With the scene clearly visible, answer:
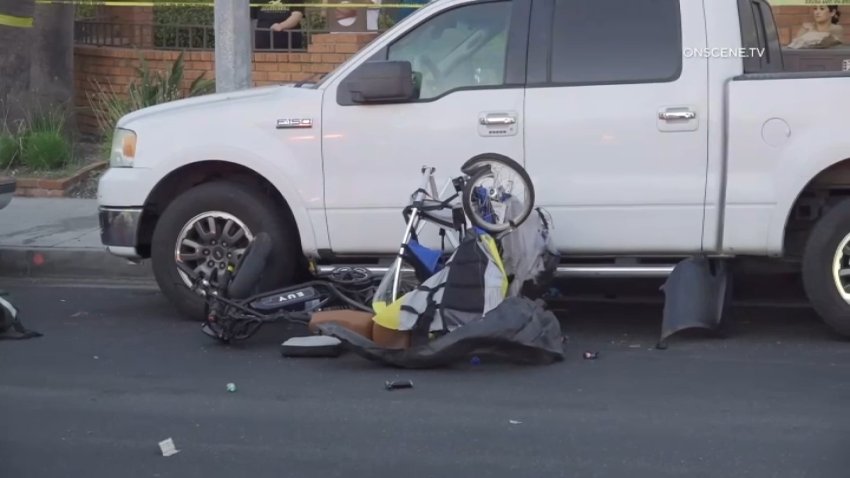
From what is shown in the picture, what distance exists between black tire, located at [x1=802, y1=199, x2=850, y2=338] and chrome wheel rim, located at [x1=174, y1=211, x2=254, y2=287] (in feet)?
10.7

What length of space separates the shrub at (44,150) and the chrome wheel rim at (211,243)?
16.6 ft

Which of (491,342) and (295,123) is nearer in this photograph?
(491,342)

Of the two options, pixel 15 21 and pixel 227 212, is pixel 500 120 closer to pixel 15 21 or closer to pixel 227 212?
pixel 227 212

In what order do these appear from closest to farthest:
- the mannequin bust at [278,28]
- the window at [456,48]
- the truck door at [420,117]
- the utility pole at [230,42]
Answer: the truck door at [420,117] < the window at [456,48] < the utility pole at [230,42] < the mannequin bust at [278,28]

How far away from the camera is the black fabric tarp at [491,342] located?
682 cm

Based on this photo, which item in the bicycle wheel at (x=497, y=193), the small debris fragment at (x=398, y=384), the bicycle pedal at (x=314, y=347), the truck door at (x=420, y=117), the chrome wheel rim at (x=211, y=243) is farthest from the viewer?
the chrome wheel rim at (x=211, y=243)

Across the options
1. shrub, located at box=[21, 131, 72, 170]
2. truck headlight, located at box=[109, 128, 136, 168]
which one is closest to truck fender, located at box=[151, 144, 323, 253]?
truck headlight, located at box=[109, 128, 136, 168]

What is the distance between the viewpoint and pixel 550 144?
754 centimetres

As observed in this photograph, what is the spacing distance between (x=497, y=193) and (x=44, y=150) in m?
6.72

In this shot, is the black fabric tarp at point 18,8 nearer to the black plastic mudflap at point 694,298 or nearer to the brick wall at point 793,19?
the brick wall at point 793,19

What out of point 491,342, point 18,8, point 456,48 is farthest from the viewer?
point 18,8

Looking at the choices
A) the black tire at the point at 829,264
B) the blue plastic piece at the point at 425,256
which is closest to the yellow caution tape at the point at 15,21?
the blue plastic piece at the point at 425,256

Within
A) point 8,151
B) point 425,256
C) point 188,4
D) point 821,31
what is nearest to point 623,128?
point 425,256

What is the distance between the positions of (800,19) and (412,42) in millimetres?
7152
